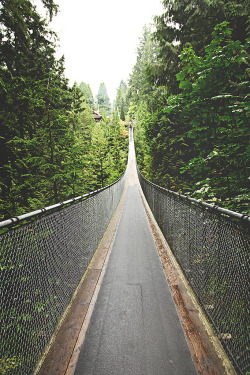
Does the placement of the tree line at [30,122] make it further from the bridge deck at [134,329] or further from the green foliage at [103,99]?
the green foliage at [103,99]

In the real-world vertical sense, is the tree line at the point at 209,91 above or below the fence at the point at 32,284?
above

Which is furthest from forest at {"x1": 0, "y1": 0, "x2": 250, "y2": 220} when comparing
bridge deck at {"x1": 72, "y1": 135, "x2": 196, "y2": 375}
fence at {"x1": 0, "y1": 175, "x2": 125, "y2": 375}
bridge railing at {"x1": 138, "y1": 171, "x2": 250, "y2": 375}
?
fence at {"x1": 0, "y1": 175, "x2": 125, "y2": 375}

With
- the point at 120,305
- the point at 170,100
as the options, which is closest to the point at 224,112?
the point at 170,100

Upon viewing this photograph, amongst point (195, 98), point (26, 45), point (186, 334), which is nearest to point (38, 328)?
point (186, 334)

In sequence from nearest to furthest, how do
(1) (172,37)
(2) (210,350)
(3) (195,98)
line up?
(2) (210,350) → (3) (195,98) → (1) (172,37)

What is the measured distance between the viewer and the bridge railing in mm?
1575

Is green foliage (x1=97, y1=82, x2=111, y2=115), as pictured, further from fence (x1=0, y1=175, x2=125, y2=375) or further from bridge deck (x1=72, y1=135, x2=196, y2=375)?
fence (x1=0, y1=175, x2=125, y2=375)

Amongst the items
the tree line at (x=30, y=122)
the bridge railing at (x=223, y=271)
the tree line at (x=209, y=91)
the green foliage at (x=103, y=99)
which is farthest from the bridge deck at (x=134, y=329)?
the green foliage at (x=103, y=99)

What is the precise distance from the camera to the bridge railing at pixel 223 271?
1.58m

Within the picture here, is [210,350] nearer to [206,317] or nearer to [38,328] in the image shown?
[206,317]

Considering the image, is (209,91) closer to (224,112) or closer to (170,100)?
(224,112)

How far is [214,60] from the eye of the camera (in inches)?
156

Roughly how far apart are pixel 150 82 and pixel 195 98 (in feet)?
13.8

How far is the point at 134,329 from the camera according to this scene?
2361 mm
